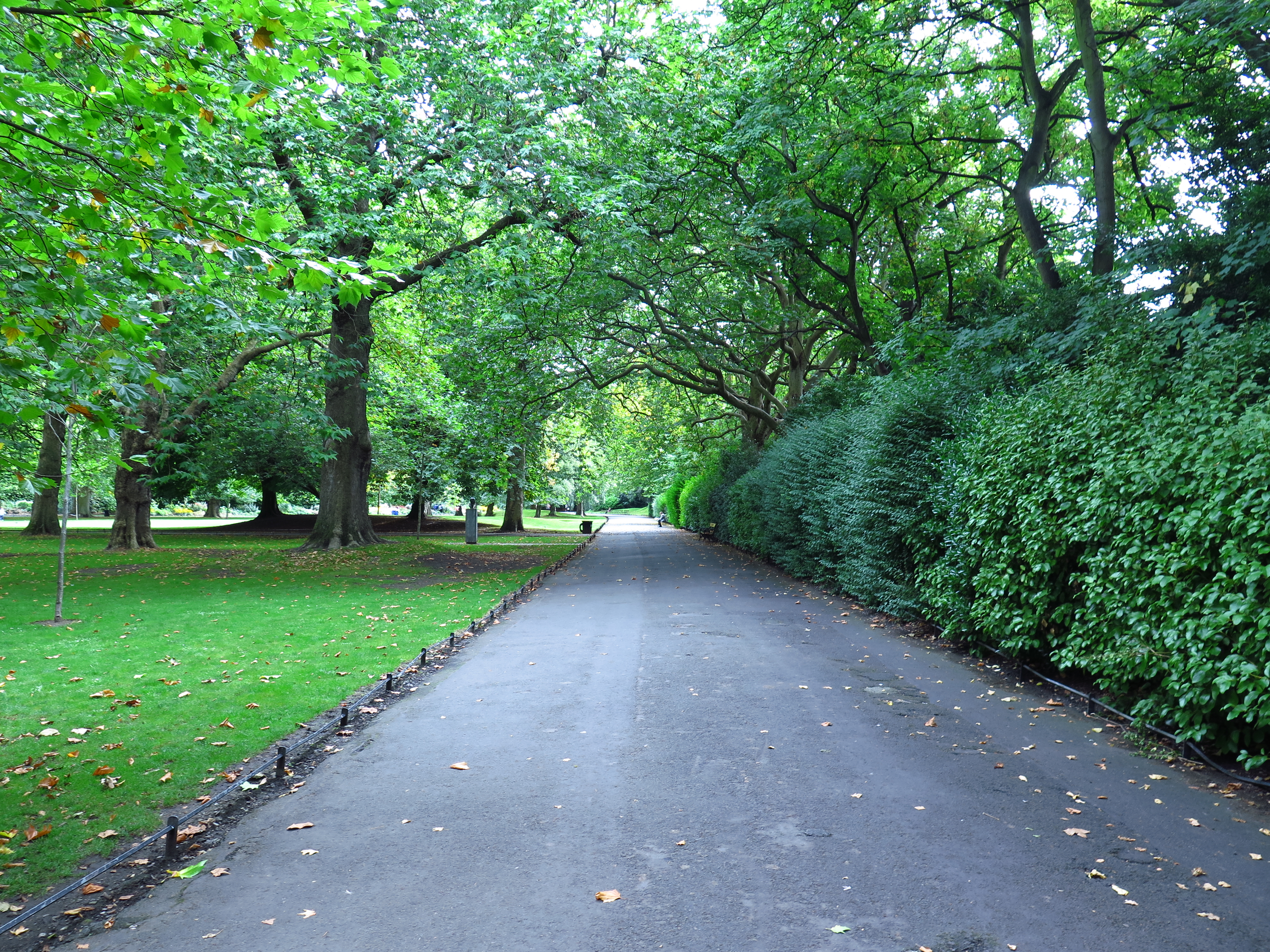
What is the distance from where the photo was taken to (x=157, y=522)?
5478cm

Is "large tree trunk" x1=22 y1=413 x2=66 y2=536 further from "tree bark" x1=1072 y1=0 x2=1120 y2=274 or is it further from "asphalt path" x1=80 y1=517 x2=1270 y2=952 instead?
"tree bark" x1=1072 y1=0 x2=1120 y2=274

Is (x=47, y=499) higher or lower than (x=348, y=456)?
lower

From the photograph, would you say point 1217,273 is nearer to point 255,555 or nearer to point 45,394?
point 45,394

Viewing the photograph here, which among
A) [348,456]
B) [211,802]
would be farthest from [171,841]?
[348,456]

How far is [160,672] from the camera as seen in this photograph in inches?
311

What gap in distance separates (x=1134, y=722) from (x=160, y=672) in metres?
8.68

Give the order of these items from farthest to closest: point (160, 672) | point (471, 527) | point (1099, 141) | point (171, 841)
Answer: point (471, 527) → point (1099, 141) → point (160, 672) → point (171, 841)

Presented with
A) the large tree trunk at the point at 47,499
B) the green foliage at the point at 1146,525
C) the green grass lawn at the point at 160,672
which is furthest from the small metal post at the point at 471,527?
the green foliage at the point at 1146,525

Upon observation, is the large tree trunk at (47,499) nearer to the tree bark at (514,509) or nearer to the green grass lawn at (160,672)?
the green grass lawn at (160,672)

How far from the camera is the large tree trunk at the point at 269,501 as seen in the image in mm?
40625

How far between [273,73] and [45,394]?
2.53 m

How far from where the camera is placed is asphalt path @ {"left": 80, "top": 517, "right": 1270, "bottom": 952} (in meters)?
3.31

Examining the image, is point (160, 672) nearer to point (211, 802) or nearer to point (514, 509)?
point (211, 802)

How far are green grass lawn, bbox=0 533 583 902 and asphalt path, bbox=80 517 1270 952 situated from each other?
2.61ft
